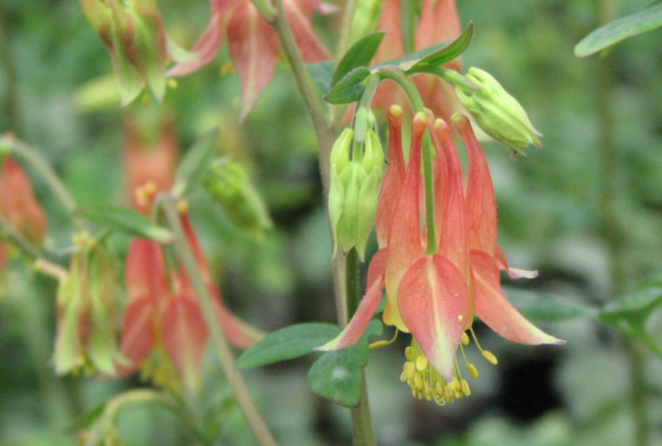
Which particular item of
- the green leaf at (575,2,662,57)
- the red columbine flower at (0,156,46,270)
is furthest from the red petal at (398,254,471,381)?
the red columbine flower at (0,156,46,270)

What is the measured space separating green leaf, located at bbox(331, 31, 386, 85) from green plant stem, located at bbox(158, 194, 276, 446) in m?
0.39

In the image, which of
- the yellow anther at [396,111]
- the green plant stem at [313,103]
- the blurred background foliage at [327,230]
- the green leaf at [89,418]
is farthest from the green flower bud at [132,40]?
the blurred background foliage at [327,230]

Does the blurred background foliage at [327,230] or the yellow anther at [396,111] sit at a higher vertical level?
the yellow anther at [396,111]

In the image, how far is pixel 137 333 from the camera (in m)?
1.09

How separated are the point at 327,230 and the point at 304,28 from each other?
1601mm

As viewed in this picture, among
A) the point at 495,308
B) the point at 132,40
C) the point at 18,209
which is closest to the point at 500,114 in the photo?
the point at 495,308

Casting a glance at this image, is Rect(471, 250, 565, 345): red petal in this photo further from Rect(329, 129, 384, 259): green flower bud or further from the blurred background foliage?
the blurred background foliage

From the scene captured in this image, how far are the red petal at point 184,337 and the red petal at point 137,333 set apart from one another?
0.02 m

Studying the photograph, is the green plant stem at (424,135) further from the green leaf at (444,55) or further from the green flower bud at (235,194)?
the green flower bud at (235,194)

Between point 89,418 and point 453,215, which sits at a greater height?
point 453,215

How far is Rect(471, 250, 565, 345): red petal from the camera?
0.67 meters

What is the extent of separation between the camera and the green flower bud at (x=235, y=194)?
110 centimetres

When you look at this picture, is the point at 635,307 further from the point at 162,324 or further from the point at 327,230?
the point at 327,230

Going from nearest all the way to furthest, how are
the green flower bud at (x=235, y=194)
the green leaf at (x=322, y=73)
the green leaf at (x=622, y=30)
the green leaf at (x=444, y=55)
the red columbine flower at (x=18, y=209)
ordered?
1. the green leaf at (x=444, y=55)
2. the green leaf at (x=622, y=30)
3. the green leaf at (x=322, y=73)
4. the green flower bud at (x=235, y=194)
5. the red columbine flower at (x=18, y=209)
